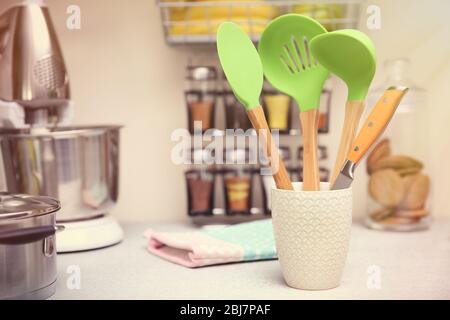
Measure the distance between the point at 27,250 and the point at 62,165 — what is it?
0.27 m

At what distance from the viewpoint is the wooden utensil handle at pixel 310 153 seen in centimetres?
73

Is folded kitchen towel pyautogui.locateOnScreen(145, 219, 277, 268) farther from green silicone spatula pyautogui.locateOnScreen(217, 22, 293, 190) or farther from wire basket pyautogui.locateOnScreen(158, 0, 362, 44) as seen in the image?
wire basket pyautogui.locateOnScreen(158, 0, 362, 44)

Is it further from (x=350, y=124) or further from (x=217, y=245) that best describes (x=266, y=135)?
(x=217, y=245)

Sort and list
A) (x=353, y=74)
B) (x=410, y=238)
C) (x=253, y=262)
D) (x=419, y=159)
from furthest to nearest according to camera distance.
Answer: (x=419, y=159) < (x=410, y=238) < (x=253, y=262) < (x=353, y=74)

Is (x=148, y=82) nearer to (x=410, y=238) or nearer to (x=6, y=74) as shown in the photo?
(x=6, y=74)

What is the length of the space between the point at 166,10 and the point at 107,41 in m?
0.17

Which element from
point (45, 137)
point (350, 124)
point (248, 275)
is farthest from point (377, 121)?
point (45, 137)

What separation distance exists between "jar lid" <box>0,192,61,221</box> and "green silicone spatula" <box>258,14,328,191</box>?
1.04ft

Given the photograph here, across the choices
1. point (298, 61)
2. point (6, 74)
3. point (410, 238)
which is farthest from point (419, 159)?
point (6, 74)

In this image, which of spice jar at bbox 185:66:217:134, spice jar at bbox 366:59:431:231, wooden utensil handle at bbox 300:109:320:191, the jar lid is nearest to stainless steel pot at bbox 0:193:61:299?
Result: the jar lid

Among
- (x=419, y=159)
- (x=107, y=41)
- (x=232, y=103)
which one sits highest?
(x=107, y=41)

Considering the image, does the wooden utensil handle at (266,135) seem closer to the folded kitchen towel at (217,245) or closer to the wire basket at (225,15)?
the folded kitchen towel at (217,245)

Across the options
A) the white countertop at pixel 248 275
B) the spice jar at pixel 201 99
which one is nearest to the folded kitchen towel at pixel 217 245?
the white countertop at pixel 248 275

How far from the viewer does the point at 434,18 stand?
1139 millimetres
